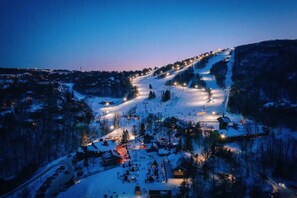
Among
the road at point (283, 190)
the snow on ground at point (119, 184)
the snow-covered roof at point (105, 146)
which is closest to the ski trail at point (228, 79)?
the snow-covered roof at point (105, 146)

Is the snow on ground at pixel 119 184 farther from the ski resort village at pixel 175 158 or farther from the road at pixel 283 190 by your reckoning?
the road at pixel 283 190

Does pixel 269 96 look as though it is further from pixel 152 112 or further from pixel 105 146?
pixel 105 146

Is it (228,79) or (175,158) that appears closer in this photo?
(175,158)

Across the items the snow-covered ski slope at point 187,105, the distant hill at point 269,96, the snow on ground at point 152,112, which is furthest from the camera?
the snow-covered ski slope at point 187,105

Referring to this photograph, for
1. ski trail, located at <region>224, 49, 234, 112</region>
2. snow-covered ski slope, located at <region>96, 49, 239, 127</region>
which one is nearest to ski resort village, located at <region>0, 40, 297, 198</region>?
snow-covered ski slope, located at <region>96, 49, 239, 127</region>

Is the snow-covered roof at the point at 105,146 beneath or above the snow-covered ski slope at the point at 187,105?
beneath

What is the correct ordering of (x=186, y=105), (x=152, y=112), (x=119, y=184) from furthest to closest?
(x=186, y=105)
(x=152, y=112)
(x=119, y=184)

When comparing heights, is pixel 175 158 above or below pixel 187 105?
below

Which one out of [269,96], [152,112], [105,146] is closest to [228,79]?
[269,96]

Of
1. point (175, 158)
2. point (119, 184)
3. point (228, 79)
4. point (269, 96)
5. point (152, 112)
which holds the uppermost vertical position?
point (228, 79)

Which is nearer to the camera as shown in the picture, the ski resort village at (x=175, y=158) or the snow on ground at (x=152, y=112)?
the ski resort village at (x=175, y=158)

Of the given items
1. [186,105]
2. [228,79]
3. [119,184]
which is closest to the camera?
[119,184]

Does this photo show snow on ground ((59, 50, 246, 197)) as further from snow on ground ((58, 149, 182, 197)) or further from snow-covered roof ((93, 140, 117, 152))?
snow-covered roof ((93, 140, 117, 152))
